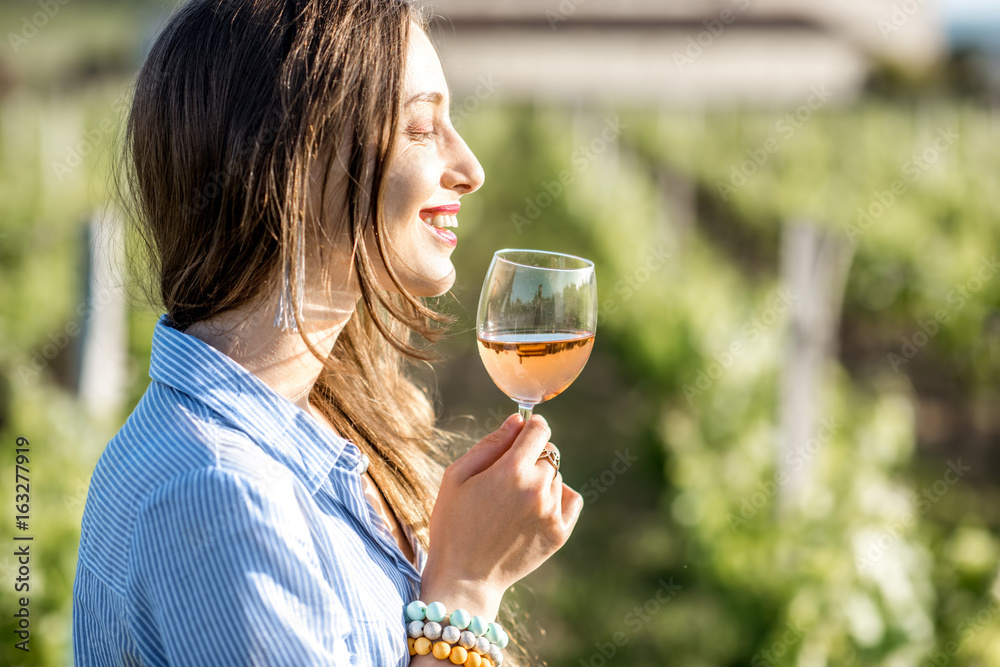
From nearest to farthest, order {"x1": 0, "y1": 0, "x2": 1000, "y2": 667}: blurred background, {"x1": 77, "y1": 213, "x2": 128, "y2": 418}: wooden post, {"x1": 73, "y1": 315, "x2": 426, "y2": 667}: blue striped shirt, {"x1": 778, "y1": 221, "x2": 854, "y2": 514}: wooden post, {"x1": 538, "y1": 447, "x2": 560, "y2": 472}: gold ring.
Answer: {"x1": 73, "y1": 315, "x2": 426, "y2": 667}: blue striped shirt, {"x1": 538, "y1": 447, "x2": 560, "y2": 472}: gold ring, {"x1": 0, "y1": 0, "x2": 1000, "y2": 667}: blurred background, {"x1": 77, "y1": 213, "x2": 128, "y2": 418}: wooden post, {"x1": 778, "y1": 221, "x2": 854, "y2": 514}: wooden post

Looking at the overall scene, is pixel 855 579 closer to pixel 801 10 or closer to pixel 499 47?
pixel 499 47

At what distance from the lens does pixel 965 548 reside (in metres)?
3.12

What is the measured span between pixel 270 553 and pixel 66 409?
3.55m

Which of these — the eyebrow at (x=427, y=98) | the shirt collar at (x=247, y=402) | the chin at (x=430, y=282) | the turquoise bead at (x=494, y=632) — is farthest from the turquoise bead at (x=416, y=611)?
the eyebrow at (x=427, y=98)

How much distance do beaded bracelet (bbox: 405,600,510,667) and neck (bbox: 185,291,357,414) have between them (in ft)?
1.31

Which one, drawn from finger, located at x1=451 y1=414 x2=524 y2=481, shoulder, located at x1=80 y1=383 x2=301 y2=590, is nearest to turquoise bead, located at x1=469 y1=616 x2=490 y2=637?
finger, located at x1=451 y1=414 x2=524 y2=481

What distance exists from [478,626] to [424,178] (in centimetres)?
67

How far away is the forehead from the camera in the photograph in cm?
134

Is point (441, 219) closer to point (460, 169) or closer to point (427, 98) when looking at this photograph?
point (460, 169)

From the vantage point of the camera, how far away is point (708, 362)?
5762 mm

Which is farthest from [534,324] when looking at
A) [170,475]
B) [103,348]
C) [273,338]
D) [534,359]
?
[103,348]

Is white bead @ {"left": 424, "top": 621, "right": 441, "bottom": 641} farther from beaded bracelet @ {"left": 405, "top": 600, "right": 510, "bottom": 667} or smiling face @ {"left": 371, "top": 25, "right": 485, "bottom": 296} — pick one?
smiling face @ {"left": 371, "top": 25, "right": 485, "bottom": 296}

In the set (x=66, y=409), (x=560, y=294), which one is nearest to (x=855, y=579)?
(x=560, y=294)

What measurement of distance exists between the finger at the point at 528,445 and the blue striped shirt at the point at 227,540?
0.76 ft
